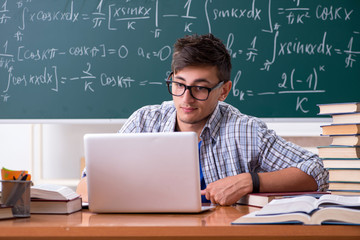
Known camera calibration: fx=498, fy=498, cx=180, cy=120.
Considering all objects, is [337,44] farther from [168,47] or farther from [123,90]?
[123,90]

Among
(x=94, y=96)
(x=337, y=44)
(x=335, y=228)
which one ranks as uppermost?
(x=337, y=44)

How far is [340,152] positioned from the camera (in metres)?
1.60

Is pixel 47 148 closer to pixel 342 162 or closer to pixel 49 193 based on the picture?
pixel 49 193

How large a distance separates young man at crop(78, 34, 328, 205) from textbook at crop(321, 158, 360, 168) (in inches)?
7.1

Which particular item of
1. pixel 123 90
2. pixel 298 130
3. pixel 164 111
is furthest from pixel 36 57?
pixel 298 130

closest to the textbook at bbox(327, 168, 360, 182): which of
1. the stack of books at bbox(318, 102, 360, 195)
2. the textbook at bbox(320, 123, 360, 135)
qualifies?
the stack of books at bbox(318, 102, 360, 195)

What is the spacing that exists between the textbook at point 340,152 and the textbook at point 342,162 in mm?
10

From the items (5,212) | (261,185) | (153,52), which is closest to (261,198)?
(261,185)

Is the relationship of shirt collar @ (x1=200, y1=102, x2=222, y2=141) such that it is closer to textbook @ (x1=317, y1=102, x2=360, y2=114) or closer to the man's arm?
the man's arm

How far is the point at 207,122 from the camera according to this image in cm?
200

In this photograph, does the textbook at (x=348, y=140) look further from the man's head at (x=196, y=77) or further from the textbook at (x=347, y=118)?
the man's head at (x=196, y=77)

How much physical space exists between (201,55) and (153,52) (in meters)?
1.07

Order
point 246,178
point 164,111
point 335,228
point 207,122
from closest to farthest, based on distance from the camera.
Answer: point 335,228 → point 246,178 → point 207,122 → point 164,111

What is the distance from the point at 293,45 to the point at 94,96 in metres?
1.20
